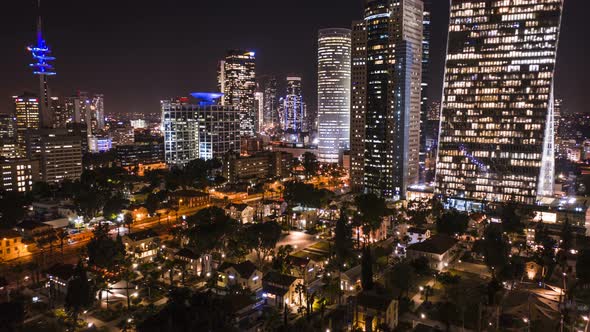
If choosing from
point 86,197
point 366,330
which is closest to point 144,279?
point 366,330

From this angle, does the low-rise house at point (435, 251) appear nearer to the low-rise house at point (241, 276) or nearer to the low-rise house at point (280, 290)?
the low-rise house at point (280, 290)

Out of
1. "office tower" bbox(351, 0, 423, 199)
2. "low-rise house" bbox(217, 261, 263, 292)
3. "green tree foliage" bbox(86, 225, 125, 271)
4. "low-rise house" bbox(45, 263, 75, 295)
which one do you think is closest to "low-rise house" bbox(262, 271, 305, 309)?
"low-rise house" bbox(217, 261, 263, 292)

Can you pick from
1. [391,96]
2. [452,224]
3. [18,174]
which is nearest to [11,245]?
[18,174]

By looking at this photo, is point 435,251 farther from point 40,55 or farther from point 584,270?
point 40,55

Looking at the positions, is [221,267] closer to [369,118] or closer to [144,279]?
[144,279]

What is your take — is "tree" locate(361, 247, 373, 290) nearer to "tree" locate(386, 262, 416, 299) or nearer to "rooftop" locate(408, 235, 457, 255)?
"tree" locate(386, 262, 416, 299)
